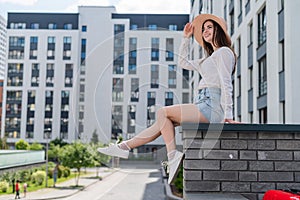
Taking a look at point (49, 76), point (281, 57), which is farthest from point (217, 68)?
point (49, 76)

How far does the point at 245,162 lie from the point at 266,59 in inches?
462

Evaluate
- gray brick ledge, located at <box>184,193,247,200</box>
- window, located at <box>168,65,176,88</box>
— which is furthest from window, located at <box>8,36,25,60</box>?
window, located at <box>168,65,176,88</box>

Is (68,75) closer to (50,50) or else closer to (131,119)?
(50,50)

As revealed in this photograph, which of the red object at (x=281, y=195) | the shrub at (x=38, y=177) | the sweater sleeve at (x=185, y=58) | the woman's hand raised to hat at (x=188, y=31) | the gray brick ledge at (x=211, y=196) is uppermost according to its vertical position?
the woman's hand raised to hat at (x=188, y=31)

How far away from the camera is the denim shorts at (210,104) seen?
3.72 m

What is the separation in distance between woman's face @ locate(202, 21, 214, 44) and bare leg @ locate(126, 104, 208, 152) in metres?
0.78

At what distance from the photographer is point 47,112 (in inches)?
1927

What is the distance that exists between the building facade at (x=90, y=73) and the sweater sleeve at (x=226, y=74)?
1.23 feet

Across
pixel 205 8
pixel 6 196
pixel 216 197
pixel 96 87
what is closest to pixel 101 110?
pixel 96 87

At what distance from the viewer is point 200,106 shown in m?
3.75

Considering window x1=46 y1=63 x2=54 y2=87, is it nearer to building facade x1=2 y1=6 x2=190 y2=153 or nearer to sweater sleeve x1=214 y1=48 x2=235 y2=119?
building facade x1=2 y1=6 x2=190 y2=153

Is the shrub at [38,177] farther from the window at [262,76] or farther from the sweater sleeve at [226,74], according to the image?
the sweater sleeve at [226,74]

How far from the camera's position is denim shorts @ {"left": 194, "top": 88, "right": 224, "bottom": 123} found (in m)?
3.72

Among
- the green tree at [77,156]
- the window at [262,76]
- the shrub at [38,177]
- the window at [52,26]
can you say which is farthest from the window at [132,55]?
the window at [52,26]
